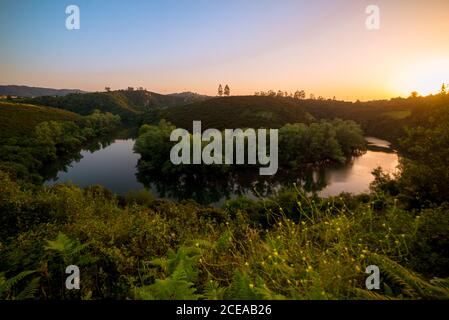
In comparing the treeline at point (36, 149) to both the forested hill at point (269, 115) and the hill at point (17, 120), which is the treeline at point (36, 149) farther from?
the forested hill at point (269, 115)

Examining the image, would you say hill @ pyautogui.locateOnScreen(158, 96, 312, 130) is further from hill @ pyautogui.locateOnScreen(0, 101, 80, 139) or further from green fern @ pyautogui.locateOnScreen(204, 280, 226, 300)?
green fern @ pyautogui.locateOnScreen(204, 280, 226, 300)

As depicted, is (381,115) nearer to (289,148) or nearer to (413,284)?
(289,148)

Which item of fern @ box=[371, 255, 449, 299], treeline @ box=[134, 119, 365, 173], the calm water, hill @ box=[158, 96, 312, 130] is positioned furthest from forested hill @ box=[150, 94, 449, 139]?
fern @ box=[371, 255, 449, 299]

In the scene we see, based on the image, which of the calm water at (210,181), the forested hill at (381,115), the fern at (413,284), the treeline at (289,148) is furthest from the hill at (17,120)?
the forested hill at (381,115)

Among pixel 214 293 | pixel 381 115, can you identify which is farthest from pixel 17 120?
pixel 381 115

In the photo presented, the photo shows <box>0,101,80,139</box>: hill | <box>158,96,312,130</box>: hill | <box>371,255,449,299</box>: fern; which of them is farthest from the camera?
<box>158,96,312,130</box>: hill
